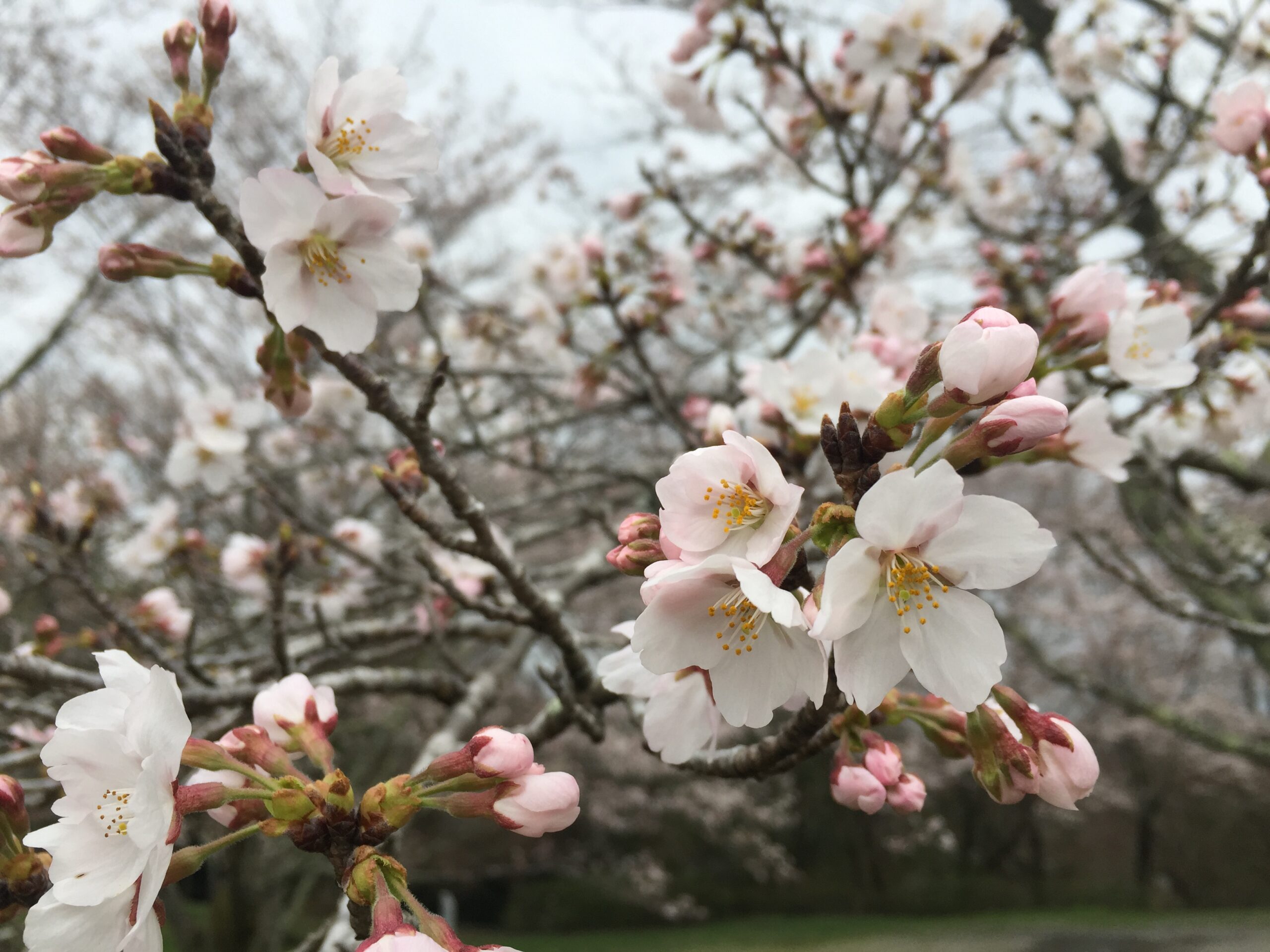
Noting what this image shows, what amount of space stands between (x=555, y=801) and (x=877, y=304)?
1606 millimetres

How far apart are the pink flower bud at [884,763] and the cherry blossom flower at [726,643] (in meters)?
0.17

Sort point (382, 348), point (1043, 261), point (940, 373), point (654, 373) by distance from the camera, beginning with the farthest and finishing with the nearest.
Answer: point (1043, 261) → point (382, 348) → point (654, 373) → point (940, 373)

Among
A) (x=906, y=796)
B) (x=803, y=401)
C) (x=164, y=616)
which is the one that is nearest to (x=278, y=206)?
(x=803, y=401)

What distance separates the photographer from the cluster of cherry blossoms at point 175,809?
0.68 m

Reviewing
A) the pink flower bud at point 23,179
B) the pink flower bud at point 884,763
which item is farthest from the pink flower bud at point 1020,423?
the pink flower bud at point 23,179

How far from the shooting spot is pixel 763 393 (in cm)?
153

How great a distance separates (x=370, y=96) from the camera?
1160mm

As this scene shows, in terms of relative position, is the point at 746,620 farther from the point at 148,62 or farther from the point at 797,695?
the point at 148,62

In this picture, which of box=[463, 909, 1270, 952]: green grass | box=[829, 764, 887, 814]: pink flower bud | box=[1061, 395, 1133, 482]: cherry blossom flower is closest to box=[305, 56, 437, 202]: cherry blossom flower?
box=[829, 764, 887, 814]: pink flower bud

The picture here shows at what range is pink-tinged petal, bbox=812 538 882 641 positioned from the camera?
69 cm

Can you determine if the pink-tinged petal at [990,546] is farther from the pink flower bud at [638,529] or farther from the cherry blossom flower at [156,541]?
the cherry blossom flower at [156,541]

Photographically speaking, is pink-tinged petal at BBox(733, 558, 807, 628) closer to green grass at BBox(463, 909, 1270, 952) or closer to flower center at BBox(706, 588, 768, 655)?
flower center at BBox(706, 588, 768, 655)

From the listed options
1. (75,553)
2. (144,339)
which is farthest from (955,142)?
(144,339)

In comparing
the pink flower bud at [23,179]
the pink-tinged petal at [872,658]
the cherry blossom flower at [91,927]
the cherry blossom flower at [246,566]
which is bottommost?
the cherry blossom flower at [91,927]
